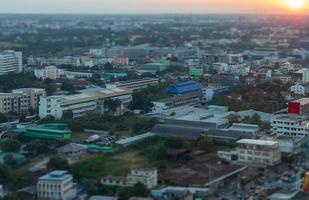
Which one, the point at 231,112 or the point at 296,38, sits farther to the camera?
the point at 296,38

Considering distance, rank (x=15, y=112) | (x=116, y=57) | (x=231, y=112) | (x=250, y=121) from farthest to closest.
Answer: (x=116, y=57)
(x=15, y=112)
(x=231, y=112)
(x=250, y=121)

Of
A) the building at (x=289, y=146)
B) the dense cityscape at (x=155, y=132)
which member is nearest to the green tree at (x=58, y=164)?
the dense cityscape at (x=155, y=132)

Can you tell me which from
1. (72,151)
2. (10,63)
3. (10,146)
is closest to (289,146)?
(72,151)

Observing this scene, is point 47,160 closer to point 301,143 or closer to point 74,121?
point 74,121

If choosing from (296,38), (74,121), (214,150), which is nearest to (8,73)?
(74,121)

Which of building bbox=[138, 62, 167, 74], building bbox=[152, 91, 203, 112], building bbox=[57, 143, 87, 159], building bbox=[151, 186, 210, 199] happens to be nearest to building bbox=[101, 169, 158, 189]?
building bbox=[151, 186, 210, 199]

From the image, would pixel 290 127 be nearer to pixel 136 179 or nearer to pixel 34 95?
pixel 136 179
